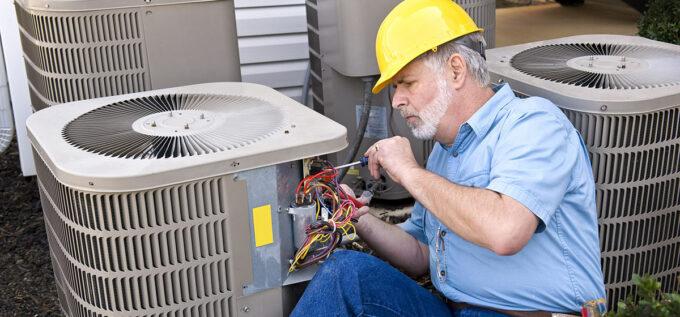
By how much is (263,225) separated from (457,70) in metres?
0.64

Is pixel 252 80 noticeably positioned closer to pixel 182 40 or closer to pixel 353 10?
pixel 353 10

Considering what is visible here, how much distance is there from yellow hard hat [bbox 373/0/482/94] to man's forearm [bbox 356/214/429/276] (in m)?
0.44

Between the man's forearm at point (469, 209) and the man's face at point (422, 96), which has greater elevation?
the man's face at point (422, 96)

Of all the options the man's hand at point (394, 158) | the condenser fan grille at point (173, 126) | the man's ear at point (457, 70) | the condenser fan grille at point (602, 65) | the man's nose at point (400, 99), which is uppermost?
the man's ear at point (457, 70)

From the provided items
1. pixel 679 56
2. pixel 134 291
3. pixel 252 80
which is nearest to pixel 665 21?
pixel 679 56

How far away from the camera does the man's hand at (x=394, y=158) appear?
201 cm

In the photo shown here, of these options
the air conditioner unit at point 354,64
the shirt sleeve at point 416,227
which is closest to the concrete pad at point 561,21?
the air conditioner unit at point 354,64

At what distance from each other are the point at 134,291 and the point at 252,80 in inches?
102

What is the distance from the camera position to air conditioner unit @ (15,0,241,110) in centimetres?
252

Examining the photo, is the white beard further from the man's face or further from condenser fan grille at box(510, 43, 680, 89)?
condenser fan grille at box(510, 43, 680, 89)

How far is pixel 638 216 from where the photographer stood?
2268 mm

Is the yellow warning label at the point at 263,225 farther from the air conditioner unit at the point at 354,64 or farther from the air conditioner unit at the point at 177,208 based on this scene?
the air conditioner unit at the point at 354,64

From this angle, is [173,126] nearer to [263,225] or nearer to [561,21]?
[263,225]

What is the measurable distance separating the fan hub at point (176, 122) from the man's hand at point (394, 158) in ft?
1.48
